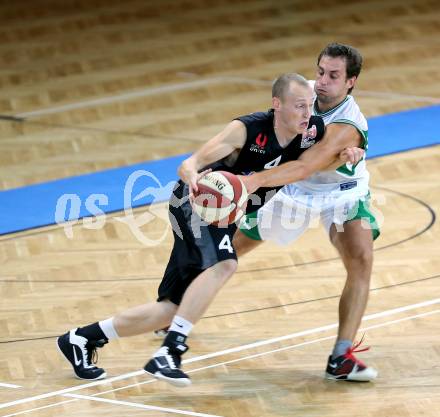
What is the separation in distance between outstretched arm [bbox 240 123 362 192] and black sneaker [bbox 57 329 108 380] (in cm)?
124

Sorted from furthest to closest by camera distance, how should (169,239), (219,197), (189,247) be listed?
(169,239), (189,247), (219,197)

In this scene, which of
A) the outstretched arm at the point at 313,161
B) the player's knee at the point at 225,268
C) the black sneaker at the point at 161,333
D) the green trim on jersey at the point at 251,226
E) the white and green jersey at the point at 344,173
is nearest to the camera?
the player's knee at the point at 225,268

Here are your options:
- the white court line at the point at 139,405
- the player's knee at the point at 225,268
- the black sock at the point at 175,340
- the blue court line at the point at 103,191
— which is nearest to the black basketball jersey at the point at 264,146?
the player's knee at the point at 225,268

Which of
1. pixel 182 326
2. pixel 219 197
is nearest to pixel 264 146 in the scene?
pixel 219 197

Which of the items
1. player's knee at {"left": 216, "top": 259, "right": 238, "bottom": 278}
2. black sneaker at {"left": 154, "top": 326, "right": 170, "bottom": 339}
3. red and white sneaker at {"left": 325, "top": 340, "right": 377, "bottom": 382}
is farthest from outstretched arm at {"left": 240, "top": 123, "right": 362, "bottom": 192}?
black sneaker at {"left": 154, "top": 326, "right": 170, "bottom": 339}

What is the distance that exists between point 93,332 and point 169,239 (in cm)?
266

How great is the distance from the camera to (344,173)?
268 inches

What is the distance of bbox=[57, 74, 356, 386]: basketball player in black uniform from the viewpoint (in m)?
6.12

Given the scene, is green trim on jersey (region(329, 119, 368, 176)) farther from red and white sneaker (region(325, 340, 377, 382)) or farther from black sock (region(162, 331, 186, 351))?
black sock (region(162, 331, 186, 351))

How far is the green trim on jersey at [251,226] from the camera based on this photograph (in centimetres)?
712

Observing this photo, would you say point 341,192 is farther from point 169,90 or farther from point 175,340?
point 169,90

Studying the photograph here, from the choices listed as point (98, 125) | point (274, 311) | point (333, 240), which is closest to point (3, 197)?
point (98, 125)

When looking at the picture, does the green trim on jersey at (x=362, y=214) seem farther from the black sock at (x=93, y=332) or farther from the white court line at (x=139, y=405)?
the black sock at (x=93, y=332)

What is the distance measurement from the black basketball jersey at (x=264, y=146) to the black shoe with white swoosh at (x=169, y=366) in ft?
3.17
